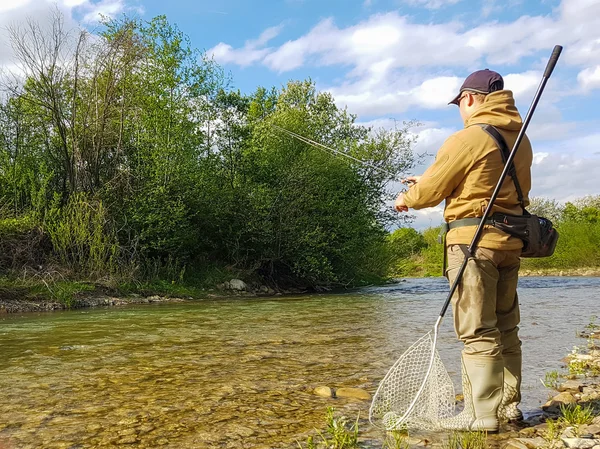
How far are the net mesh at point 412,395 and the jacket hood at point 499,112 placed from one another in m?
1.56

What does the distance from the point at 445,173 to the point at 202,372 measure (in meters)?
3.58

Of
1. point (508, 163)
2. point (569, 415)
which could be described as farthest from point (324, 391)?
point (508, 163)

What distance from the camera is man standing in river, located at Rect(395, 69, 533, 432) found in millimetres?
3721

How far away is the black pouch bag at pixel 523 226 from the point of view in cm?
377

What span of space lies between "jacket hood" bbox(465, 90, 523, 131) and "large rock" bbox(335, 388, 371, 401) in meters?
2.43

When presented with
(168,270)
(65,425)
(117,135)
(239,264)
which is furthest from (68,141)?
(65,425)

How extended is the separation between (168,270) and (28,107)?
7906 mm

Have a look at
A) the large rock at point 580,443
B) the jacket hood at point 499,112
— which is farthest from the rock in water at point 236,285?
the large rock at point 580,443

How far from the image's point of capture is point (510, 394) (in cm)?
405

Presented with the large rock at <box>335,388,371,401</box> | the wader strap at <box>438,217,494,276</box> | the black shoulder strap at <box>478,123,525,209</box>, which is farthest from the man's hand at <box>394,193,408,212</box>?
the large rock at <box>335,388,371,401</box>

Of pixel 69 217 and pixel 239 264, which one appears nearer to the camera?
pixel 69 217

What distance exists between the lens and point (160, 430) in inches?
157

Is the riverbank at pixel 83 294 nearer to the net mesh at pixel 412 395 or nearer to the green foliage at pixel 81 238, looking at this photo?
the green foliage at pixel 81 238

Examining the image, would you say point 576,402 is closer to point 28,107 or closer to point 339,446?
point 339,446
